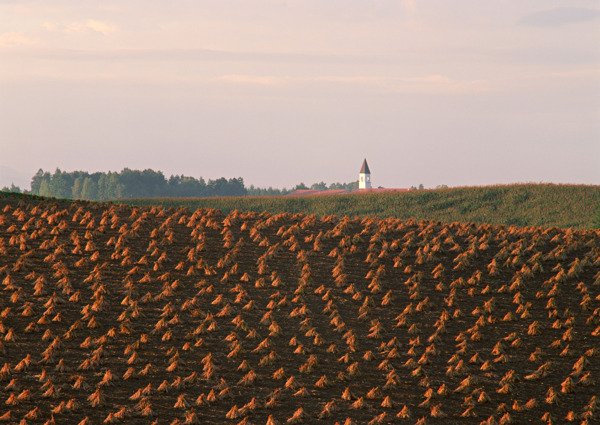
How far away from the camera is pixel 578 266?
27.2 m

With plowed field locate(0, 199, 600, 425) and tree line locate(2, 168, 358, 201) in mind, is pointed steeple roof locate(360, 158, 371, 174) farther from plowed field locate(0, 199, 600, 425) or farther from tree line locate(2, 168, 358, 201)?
plowed field locate(0, 199, 600, 425)

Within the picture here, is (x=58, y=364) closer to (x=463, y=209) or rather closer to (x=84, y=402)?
(x=84, y=402)

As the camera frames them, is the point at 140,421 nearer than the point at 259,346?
Yes

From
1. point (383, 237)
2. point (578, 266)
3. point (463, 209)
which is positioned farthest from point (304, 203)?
point (578, 266)

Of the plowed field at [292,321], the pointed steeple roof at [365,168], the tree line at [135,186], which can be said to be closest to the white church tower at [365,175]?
the pointed steeple roof at [365,168]

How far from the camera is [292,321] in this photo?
2292 cm

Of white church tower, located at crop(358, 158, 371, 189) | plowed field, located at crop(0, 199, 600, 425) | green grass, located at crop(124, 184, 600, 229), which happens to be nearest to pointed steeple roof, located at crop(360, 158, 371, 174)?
white church tower, located at crop(358, 158, 371, 189)

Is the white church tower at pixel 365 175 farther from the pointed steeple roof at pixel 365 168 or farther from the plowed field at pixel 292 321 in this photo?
the plowed field at pixel 292 321

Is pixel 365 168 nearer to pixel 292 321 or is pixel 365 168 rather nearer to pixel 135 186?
pixel 135 186

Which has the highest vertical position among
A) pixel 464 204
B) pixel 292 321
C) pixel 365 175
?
pixel 365 175

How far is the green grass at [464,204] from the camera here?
193ft

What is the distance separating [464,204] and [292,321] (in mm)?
44203

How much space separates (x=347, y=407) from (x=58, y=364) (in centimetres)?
828

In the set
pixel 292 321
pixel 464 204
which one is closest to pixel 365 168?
pixel 464 204
